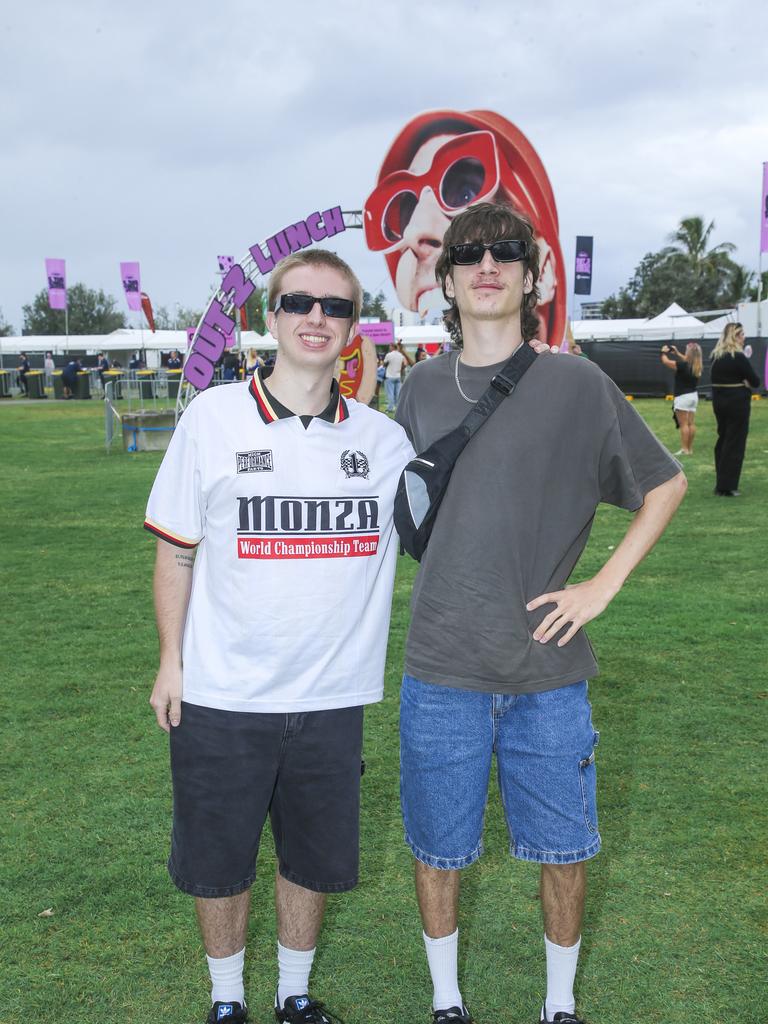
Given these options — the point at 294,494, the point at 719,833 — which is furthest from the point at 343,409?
the point at 719,833

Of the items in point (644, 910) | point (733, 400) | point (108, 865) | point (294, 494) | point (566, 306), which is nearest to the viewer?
point (294, 494)

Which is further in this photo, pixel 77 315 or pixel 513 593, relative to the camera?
pixel 77 315

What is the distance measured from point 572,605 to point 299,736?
0.78 meters

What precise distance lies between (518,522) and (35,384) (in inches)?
1563

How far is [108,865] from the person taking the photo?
3566mm

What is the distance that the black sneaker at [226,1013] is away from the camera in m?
2.64

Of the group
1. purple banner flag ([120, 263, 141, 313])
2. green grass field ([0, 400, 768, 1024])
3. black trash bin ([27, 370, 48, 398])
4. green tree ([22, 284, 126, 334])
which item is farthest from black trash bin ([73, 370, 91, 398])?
green tree ([22, 284, 126, 334])

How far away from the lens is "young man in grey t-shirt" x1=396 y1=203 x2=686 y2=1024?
7.88ft

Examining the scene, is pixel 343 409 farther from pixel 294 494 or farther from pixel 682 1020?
pixel 682 1020

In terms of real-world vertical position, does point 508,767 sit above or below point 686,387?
below

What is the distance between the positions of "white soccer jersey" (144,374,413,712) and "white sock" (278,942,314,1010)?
2.53 ft

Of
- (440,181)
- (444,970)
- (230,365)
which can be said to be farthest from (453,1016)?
(230,365)

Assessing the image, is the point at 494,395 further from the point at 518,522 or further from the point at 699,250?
the point at 699,250

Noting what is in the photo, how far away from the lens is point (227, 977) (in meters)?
2.61
